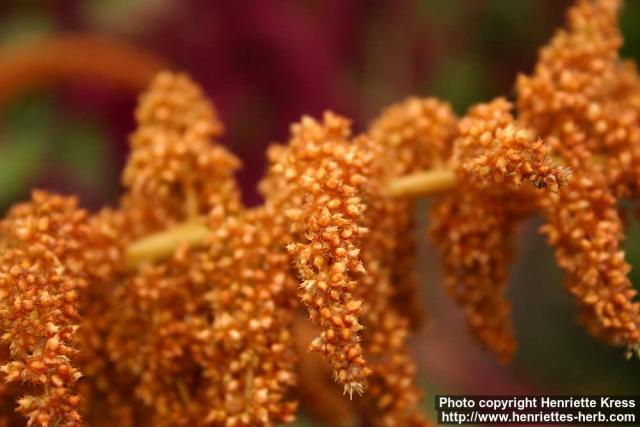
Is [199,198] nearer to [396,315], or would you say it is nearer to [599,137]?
[396,315]

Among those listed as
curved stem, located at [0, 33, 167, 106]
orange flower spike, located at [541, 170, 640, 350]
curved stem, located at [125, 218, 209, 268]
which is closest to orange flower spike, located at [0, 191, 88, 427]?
curved stem, located at [125, 218, 209, 268]

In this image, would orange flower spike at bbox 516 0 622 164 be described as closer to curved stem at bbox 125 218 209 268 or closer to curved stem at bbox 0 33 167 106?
curved stem at bbox 125 218 209 268

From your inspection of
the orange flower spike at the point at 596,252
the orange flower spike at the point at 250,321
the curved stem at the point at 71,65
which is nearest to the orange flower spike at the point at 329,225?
the orange flower spike at the point at 250,321

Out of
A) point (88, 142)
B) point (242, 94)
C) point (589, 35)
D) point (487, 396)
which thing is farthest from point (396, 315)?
point (88, 142)

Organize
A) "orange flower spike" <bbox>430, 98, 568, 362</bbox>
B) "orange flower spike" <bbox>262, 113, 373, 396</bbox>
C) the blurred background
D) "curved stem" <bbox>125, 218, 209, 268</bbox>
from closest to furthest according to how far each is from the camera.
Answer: "orange flower spike" <bbox>262, 113, 373, 396</bbox>, "orange flower spike" <bbox>430, 98, 568, 362</bbox>, "curved stem" <bbox>125, 218, 209, 268</bbox>, the blurred background

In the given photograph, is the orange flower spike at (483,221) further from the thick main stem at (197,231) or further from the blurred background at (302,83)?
the blurred background at (302,83)
